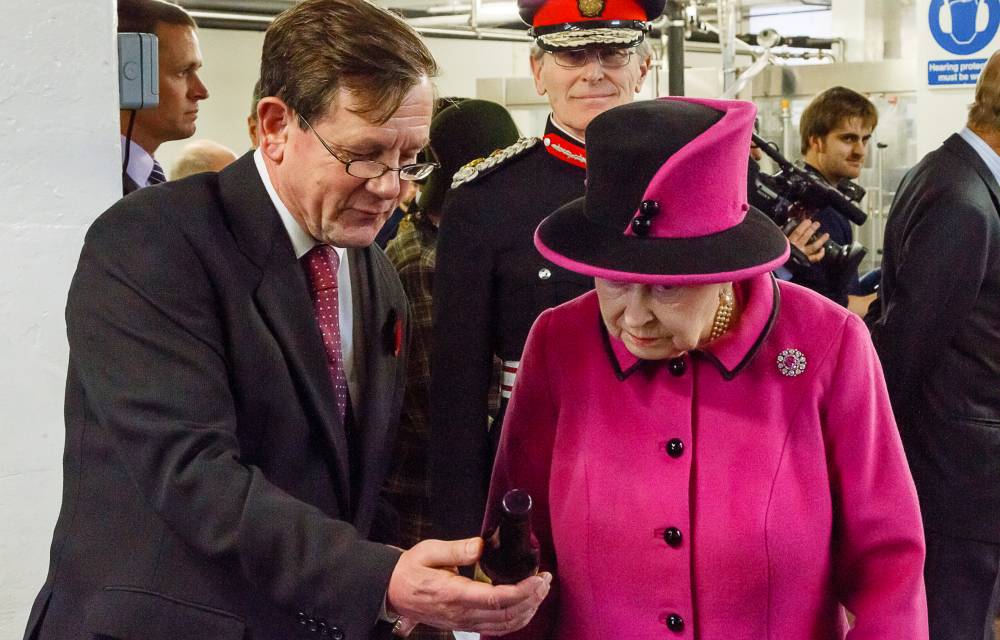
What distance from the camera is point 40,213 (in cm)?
227

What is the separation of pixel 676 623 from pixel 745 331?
40 centimetres

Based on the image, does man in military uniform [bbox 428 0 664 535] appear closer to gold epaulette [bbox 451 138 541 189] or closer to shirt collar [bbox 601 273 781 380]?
gold epaulette [bbox 451 138 541 189]

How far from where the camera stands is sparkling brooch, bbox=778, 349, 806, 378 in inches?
60.8

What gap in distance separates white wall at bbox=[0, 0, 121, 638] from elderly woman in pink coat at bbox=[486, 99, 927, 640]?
3.69 ft

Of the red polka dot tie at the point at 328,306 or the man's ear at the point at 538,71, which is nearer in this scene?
the red polka dot tie at the point at 328,306

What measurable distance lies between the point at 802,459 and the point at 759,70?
7.45 meters

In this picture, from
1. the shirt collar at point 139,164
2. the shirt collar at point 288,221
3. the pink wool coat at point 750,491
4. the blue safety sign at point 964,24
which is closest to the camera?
the pink wool coat at point 750,491

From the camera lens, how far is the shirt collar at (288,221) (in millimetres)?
1657

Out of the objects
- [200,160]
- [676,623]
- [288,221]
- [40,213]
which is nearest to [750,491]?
[676,623]

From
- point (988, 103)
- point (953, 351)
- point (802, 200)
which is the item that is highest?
point (988, 103)

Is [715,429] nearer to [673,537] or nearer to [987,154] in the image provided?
[673,537]

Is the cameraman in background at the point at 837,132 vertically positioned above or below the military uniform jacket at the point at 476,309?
above

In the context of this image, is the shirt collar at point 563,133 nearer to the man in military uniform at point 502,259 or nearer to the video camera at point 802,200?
the man in military uniform at point 502,259

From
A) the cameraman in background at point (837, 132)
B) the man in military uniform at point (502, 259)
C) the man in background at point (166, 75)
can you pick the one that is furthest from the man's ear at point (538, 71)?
the cameraman in background at point (837, 132)
